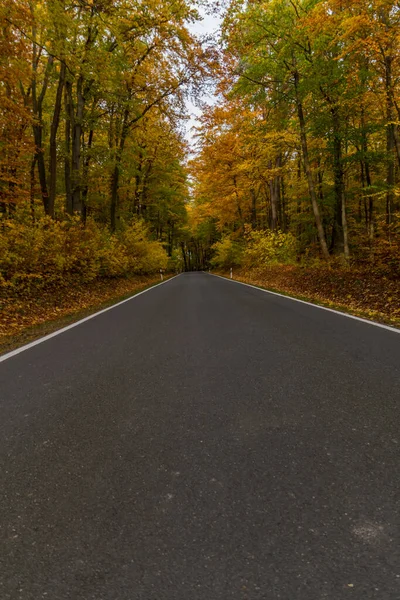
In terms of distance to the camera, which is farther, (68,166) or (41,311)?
(68,166)

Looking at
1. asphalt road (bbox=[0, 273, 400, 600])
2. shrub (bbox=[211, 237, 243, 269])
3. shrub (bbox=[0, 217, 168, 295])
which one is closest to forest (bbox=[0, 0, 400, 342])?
shrub (bbox=[0, 217, 168, 295])

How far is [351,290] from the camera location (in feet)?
35.3

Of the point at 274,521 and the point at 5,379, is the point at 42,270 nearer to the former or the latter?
the point at 5,379

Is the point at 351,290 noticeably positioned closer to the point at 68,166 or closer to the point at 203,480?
the point at 203,480

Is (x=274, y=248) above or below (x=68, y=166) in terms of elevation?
below

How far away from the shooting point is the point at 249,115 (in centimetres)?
1795

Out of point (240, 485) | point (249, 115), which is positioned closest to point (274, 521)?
point (240, 485)

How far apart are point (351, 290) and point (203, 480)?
10.0m

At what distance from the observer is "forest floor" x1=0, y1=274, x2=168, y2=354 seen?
21.6ft

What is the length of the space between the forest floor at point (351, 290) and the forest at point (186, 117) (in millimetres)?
73

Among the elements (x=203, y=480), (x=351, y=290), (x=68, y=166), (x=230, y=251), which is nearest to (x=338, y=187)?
(x=351, y=290)

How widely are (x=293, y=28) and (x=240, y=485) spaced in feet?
49.8

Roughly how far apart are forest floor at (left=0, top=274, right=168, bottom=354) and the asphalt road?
2580 mm

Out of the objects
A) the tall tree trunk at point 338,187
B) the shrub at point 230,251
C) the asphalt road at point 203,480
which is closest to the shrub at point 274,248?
the tall tree trunk at point 338,187
